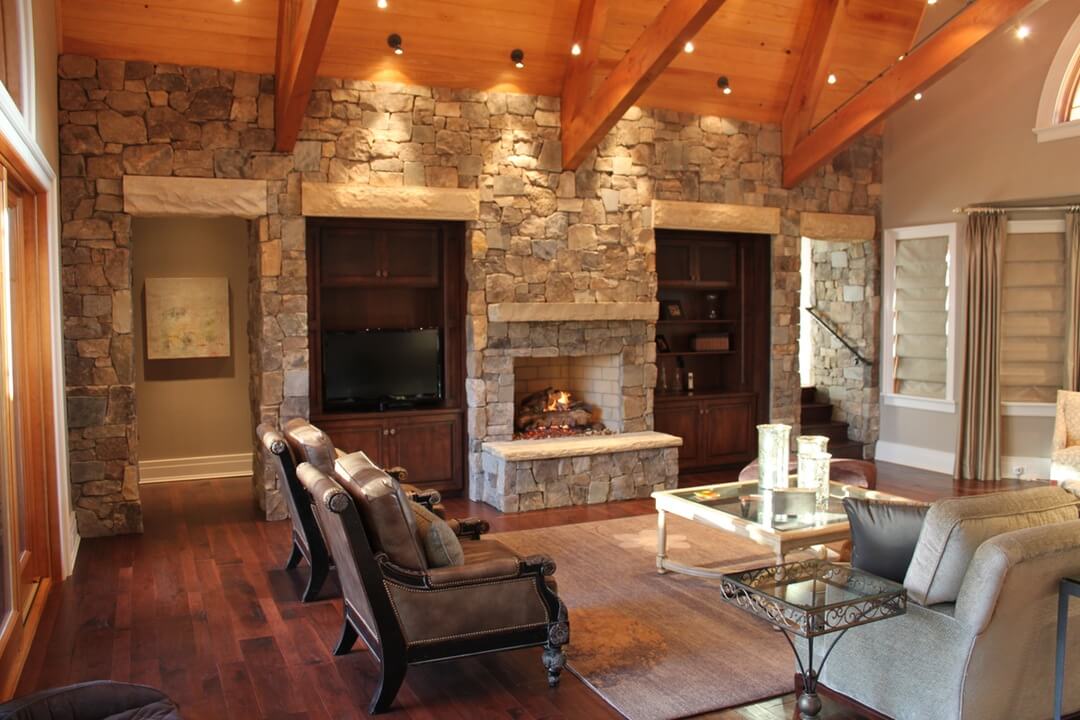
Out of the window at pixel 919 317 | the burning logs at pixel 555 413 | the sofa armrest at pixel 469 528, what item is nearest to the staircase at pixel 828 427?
the window at pixel 919 317

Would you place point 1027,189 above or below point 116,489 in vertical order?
above

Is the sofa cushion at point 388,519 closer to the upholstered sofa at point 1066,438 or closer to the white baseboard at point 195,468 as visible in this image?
the white baseboard at point 195,468

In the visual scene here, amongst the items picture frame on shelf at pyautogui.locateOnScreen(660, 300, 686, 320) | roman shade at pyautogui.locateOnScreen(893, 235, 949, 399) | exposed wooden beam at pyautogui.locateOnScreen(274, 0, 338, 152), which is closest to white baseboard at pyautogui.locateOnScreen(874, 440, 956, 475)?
roman shade at pyautogui.locateOnScreen(893, 235, 949, 399)

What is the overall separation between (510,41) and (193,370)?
169 inches

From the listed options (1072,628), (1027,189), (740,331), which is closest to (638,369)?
(740,331)

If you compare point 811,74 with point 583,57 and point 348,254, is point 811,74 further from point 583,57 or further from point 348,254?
point 348,254

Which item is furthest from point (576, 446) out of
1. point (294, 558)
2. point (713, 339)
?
point (294, 558)

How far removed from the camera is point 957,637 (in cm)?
304

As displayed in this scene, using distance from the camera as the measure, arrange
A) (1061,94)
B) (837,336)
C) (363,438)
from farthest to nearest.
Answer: (837,336)
(1061,94)
(363,438)

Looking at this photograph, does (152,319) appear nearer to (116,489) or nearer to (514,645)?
(116,489)

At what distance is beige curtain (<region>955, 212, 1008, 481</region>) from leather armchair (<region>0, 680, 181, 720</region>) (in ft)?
25.0

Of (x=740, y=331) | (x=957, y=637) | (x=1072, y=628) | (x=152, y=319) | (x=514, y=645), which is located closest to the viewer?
(x=957, y=637)

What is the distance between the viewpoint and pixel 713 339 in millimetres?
9062

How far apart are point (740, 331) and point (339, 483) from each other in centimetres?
599
